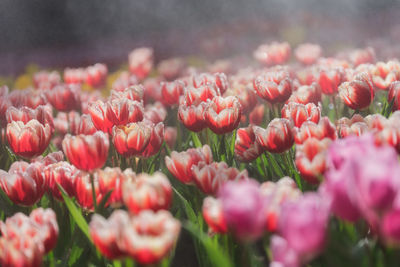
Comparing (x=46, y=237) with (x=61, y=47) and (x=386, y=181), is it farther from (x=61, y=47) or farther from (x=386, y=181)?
(x=61, y=47)

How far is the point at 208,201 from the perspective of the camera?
84 centimetres

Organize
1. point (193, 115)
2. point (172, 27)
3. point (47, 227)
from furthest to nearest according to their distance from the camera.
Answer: point (172, 27) → point (193, 115) → point (47, 227)

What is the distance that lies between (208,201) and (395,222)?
32 centimetres

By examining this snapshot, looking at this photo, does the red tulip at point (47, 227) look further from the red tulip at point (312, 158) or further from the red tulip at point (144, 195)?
the red tulip at point (312, 158)

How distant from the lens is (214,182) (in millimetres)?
1024

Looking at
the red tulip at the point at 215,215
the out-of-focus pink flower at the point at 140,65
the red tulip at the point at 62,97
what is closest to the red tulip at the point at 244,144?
the red tulip at the point at 215,215

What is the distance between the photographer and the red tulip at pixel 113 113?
1.43 metres

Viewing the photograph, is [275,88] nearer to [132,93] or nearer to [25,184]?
[132,93]

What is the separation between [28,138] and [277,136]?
71 centimetres

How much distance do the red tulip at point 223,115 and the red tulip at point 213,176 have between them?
0.34m

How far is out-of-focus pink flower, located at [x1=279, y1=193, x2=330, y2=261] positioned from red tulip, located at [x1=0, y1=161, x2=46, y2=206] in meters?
0.72

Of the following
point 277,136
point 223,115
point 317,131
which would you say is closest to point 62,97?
point 223,115

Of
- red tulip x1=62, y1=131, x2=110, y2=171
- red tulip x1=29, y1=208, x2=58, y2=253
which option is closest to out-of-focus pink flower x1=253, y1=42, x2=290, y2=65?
red tulip x1=62, y1=131, x2=110, y2=171

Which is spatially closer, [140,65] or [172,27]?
[140,65]
